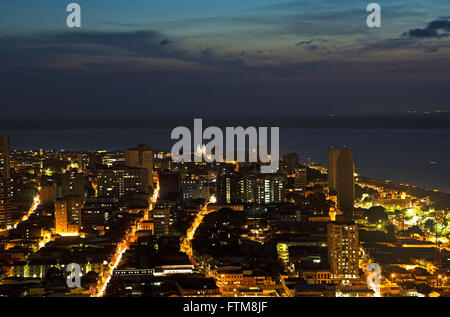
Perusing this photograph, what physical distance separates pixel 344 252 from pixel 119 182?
415 inches

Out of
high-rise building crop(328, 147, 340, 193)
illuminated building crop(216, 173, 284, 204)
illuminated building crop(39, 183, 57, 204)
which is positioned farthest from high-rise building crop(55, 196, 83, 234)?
high-rise building crop(328, 147, 340, 193)

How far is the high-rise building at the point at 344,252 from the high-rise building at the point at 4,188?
7.39 metres

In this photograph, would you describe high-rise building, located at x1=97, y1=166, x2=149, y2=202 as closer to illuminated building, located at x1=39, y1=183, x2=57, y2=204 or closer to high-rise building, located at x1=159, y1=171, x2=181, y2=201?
high-rise building, located at x1=159, y1=171, x2=181, y2=201

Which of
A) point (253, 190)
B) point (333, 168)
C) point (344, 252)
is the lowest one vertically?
point (344, 252)

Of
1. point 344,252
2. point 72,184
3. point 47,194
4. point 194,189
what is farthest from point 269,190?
point 344,252

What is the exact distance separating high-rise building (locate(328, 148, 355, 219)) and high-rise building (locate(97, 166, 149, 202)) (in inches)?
201

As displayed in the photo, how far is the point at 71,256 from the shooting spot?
32.9ft

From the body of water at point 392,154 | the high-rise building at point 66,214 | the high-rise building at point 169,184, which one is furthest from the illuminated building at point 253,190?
the body of water at point 392,154

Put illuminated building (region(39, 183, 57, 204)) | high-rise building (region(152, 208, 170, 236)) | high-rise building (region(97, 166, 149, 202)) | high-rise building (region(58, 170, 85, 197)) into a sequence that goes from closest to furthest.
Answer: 1. high-rise building (region(152, 208, 170, 236))
2. illuminated building (region(39, 183, 57, 204))
3. high-rise building (region(58, 170, 85, 197))
4. high-rise building (region(97, 166, 149, 202))

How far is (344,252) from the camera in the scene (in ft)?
29.6

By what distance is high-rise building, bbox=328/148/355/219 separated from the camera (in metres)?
15.8

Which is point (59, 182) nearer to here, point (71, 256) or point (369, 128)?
point (71, 256)

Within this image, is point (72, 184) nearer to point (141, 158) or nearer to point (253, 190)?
point (141, 158)
